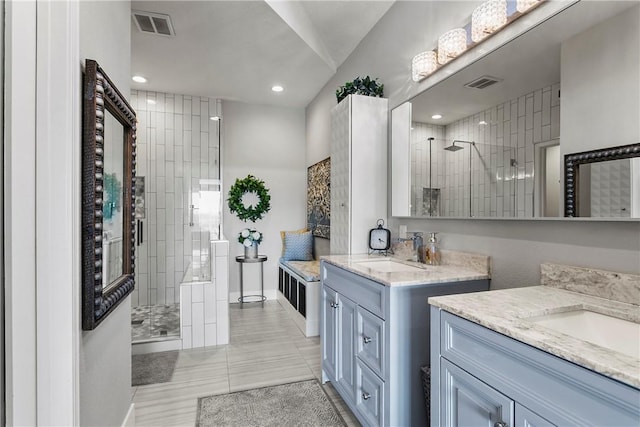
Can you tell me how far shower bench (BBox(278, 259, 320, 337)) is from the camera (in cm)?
321

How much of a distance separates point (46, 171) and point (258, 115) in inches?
154

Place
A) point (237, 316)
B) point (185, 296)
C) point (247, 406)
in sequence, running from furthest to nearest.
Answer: point (237, 316) → point (185, 296) → point (247, 406)

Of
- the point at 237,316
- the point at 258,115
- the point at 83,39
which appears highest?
the point at 258,115

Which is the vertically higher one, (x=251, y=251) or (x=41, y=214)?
(x=41, y=214)

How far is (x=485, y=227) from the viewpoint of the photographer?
5.68ft

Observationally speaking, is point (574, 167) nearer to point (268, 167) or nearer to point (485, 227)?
point (485, 227)

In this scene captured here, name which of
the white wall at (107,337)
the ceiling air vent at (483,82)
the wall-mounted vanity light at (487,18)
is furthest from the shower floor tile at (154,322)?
the wall-mounted vanity light at (487,18)

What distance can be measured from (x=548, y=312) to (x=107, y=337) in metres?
1.74

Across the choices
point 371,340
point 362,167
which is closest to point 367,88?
point 362,167

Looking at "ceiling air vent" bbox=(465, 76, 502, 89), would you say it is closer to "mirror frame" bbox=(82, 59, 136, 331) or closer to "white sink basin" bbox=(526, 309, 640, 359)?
"white sink basin" bbox=(526, 309, 640, 359)

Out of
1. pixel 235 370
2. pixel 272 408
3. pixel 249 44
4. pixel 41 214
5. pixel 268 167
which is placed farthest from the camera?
pixel 268 167

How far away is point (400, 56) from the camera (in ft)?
7.90

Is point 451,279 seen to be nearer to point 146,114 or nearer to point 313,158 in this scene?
point 313,158

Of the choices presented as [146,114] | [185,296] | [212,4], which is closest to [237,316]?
[185,296]
